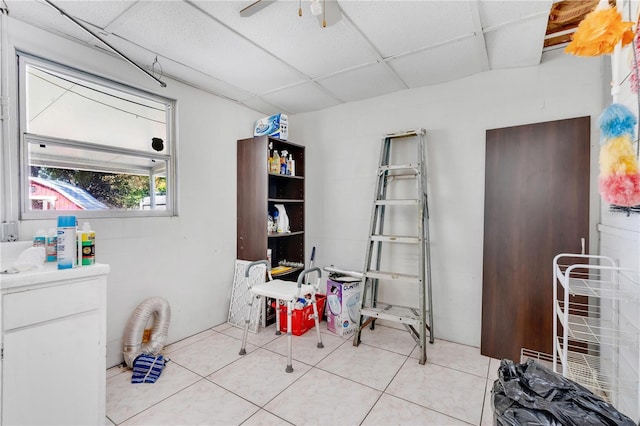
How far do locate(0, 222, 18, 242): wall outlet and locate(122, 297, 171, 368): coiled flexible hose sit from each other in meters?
0.92

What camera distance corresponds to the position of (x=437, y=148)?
8.84 ft

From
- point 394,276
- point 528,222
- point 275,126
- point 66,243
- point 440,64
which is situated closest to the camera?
point 66,243

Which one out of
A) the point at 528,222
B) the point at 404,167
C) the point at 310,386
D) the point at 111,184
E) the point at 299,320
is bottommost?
the point at 310,386

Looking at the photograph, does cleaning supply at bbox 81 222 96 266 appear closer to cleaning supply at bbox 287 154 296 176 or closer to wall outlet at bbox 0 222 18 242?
wall outlet at bbox 0 222 18 242

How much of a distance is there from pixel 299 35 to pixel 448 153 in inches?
64.4

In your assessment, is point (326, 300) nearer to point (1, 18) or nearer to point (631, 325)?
point (631, 325)

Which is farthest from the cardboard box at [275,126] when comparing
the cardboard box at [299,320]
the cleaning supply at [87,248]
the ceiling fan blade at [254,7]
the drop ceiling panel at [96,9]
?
the cleaning supply at [87,248]

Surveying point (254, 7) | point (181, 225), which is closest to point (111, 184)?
point (181, 225)

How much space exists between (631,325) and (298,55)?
2.58 m

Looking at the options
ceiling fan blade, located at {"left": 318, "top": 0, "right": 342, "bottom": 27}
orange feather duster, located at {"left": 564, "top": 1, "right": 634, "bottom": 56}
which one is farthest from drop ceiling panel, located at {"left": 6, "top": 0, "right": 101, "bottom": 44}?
orange feather duster, located at {"left": 564, "top": 1, "right": 634, "bottom": 56}

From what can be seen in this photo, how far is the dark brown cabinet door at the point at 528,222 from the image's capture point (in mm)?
2090

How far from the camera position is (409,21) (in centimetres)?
181

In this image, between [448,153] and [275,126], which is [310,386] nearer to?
[448,153]

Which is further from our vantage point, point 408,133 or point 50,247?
point 408,133
